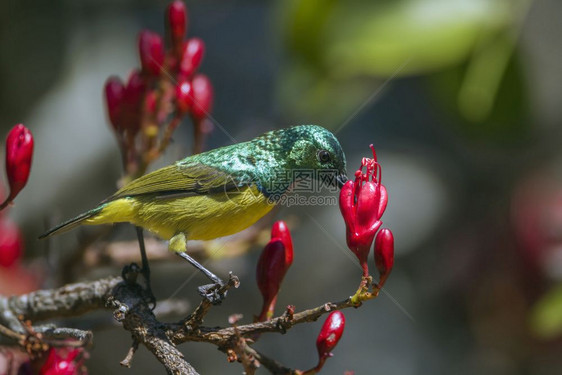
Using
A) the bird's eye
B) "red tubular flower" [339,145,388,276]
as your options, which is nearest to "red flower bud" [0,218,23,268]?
the bird's eye

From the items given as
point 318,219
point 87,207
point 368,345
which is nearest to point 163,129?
point 87,207

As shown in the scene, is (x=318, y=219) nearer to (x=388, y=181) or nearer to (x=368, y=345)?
(x=388, y=181)

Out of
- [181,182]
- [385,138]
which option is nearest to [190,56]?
[181,182]

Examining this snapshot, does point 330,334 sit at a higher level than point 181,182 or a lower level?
lower

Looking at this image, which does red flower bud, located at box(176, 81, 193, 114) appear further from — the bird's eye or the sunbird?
the bird's eye

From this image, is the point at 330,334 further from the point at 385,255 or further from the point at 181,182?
the point at 181,182

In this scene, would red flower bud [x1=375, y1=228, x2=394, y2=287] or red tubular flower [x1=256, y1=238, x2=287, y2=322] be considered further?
red tubular flower [x1=256, y1=238, x2=287, y2=322]

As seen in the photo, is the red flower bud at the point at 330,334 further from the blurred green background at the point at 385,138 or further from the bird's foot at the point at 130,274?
the blurred green background at the point at 385,138

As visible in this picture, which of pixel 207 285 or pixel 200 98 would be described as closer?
pixel 207 285
